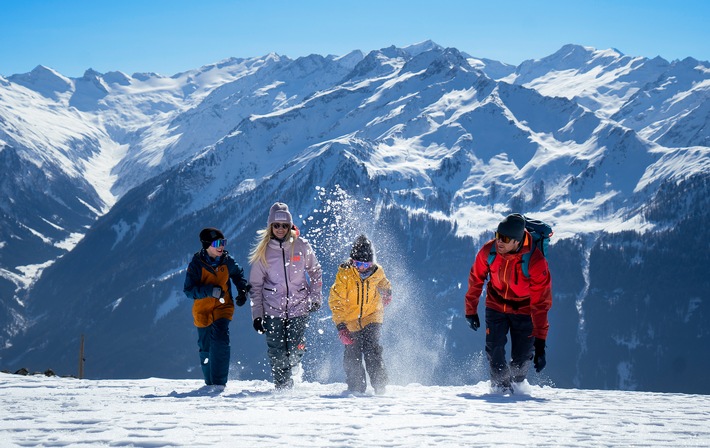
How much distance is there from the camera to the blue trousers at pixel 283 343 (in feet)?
43.1

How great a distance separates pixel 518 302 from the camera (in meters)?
11.5

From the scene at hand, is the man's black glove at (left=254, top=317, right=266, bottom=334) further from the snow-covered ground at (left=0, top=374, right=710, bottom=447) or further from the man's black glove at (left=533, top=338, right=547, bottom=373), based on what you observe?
the man's black glove at (left=533, top=338, right=547, bottom=373)

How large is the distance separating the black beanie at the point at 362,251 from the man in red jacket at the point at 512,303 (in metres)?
2.12

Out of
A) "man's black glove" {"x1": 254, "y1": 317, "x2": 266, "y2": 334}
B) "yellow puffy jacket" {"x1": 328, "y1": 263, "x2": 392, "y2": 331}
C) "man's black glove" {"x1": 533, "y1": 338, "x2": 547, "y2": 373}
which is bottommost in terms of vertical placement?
"man's black glove" {"x1": 533, "y1": 338, "x2": 547, "y2": 373}

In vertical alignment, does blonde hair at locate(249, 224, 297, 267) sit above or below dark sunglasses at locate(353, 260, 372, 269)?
above

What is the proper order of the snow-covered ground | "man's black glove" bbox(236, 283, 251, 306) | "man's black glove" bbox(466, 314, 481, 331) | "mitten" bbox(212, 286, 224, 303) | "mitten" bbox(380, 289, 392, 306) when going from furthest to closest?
"mitten" bbox(380, 289, 392, 306) < "man's black glove" bbox(236, 283, 251, 306) < "mitten" bbox(212, 286, 224, 303) < "man's black glove" bbox(466, 314, 481, 331) < the snow-covered ground

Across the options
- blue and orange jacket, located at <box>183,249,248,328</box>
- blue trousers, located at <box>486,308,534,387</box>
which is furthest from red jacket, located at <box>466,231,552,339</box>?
blue and orange jacket, located at <box>183,249,248,328</box>

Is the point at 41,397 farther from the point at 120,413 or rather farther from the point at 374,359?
the point at 374,359

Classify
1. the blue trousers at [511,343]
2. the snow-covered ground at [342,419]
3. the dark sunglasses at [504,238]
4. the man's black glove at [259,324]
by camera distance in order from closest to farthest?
the snow-covered ground at [342,419] < the dark sunglasses at [504,238] < the blue trousers at [511,343] < the man's black glove at [259,324]

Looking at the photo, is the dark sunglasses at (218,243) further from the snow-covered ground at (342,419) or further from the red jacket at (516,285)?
the red jacket at (516,285)

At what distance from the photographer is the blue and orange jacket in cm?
1278

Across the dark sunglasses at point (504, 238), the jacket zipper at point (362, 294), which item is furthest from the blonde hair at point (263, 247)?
the dark sunglasses at point (504, 238)

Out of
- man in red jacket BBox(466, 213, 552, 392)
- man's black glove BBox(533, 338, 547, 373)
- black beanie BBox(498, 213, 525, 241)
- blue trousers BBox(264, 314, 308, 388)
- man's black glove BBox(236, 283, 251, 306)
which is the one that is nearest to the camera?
black beanie BBox(498, 213, 525, 241)

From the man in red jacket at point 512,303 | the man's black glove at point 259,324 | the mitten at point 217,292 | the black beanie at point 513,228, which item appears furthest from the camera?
the man's black glove at point 259,324
